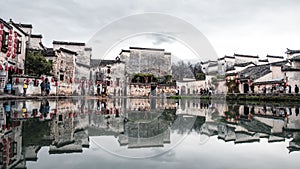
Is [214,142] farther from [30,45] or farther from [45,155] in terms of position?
[30,45]

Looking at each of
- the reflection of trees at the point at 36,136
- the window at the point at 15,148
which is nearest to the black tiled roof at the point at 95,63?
the reflection of trees at the point at 36,136

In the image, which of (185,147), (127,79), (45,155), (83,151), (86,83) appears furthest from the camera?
(127,79)

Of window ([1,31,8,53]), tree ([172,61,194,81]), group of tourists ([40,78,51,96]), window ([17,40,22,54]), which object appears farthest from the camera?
tree ([172,61,194,81])

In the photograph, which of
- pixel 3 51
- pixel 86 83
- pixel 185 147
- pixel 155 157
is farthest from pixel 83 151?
pixel 86 83

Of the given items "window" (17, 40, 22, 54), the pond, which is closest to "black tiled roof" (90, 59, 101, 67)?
"window" (17, 40, 22, 54)

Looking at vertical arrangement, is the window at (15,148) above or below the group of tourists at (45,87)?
below

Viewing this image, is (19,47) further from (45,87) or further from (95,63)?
(95,63)

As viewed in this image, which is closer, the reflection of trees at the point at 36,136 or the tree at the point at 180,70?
the reflection of trees at the point at 36,136

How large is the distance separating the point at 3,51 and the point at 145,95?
2087cm

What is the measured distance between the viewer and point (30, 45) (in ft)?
90.7

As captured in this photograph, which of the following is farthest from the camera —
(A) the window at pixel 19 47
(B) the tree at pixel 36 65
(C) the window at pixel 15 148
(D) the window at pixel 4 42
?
(B) the tree at pixel 36 65

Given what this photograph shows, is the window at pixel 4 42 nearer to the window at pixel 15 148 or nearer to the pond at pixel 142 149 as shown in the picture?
the pond at pixel 142 149

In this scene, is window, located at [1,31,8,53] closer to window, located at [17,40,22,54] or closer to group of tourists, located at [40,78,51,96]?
window, located at [17,40,22,54]

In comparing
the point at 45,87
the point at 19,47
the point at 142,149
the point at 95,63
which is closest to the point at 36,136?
the point at 142,149
